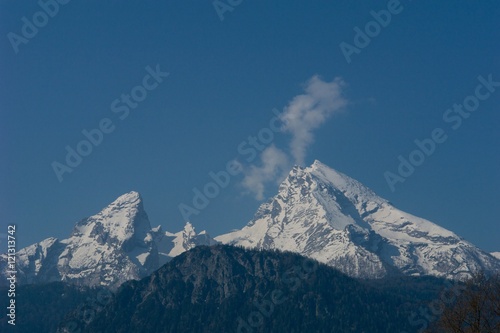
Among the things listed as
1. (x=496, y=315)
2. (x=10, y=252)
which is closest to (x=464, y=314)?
(x=496, y=315)

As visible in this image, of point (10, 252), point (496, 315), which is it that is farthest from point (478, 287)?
point (10, 252)

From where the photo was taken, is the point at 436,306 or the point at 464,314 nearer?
the point at 464,314

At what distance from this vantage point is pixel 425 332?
258ft

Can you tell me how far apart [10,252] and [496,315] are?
81.4 metres

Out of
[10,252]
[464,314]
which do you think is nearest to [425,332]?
[464,314]

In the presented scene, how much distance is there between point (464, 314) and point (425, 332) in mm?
4527

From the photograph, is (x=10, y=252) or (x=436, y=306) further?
(x=10, y=252)

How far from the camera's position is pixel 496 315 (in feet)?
255

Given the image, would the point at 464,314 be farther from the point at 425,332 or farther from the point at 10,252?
the point at 10,252

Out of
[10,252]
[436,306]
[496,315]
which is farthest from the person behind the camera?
[10,252]

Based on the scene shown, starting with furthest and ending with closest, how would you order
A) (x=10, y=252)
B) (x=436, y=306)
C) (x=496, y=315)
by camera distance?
(x=10, y=252) → (x=436, y=306) → (x=496, y=315)

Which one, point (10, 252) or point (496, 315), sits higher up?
point (10, 252)

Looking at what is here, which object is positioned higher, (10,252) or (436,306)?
(10,252)

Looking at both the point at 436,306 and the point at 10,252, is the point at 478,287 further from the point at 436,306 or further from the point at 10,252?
the point at 10,252
